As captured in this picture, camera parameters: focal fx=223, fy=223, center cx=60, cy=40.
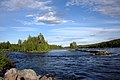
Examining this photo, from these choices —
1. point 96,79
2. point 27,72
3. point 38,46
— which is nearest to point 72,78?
point 96,79

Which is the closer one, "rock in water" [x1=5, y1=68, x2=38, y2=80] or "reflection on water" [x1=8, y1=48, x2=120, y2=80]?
"rock in water" [x1=5, y1=68, x2=38, y2=80]

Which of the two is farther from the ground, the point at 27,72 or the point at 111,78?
the point at 27,72

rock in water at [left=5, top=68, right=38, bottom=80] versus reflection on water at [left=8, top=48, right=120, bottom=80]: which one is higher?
rock in water at [left=5, top=68, right=38, bottom=80]

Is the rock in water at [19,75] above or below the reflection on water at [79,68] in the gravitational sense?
above

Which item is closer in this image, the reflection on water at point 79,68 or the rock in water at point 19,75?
the rock in water at point 19,75

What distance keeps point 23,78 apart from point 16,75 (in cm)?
146

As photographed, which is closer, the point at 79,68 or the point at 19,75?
the point at 19,75

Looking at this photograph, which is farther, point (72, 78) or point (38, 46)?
point (38, 46)

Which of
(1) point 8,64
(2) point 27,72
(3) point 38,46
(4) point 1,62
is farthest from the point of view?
(3) point 38,46

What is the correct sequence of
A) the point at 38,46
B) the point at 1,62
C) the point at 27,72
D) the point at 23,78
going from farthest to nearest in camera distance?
the point at 38,46 → the point at 1,62 → the point at 27,72 → the point at 23,78

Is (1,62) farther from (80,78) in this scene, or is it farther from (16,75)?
(16,75)

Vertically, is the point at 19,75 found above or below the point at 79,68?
above

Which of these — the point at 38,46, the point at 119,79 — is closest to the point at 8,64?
the point at 119,79

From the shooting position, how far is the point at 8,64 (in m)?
51.9
